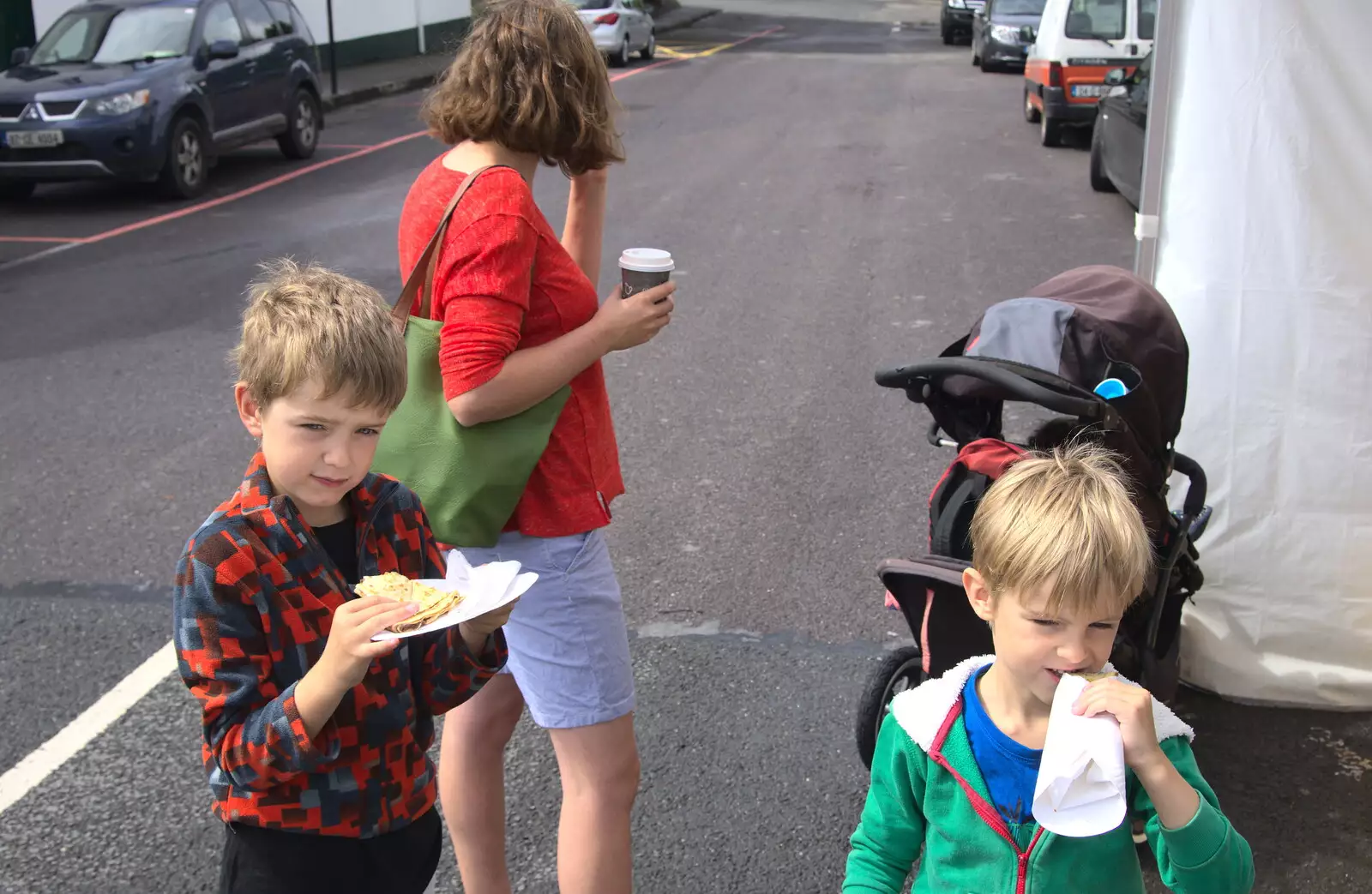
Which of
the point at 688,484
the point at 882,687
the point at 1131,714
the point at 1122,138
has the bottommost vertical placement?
the point at 688,484

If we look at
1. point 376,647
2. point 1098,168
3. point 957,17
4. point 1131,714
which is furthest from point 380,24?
point 1131,714

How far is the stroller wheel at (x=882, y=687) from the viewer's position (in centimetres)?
369

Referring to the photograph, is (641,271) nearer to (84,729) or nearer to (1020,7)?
(84,729)

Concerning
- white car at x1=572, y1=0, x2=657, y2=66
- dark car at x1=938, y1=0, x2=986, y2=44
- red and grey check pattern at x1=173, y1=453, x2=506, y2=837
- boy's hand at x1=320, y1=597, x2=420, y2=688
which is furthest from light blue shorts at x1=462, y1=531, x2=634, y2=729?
dark car at x1=938, y1=0, x2=986, y2=44

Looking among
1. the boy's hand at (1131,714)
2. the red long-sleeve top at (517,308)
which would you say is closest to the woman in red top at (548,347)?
the red long-sleeve top at (517,308)

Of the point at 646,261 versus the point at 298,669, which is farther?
the point at 646,261

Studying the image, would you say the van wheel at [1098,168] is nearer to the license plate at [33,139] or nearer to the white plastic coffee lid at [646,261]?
the license plate at [33,139]

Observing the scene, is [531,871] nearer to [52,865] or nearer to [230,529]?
[52,865]

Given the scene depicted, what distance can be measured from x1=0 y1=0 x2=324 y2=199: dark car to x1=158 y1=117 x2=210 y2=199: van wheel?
11mm

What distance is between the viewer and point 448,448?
2.53m

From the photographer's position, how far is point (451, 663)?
2156 millimetres

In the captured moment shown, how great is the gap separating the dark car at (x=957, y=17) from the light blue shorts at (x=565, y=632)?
97.6 feet

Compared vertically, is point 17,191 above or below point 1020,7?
below

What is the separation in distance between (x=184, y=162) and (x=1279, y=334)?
11.0 meters
